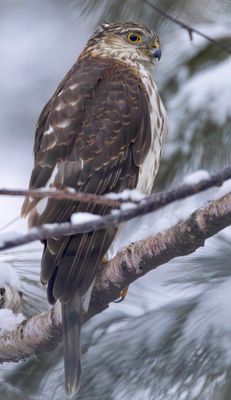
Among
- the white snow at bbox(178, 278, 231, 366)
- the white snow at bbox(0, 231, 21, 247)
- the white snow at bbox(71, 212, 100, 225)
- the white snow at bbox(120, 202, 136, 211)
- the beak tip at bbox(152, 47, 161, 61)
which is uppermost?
the beak tip at bbox(152, 47, 161, 61)

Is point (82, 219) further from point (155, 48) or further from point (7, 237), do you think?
point (155, 48)

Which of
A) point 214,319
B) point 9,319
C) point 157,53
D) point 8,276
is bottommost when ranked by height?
point 9,319

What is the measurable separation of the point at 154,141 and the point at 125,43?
2.79 ft

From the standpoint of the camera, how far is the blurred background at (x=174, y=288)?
300cm

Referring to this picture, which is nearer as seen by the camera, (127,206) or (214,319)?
(127,206)

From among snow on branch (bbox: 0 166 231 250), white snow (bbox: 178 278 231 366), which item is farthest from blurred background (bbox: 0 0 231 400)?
snow on branch (bbox: 0 166 231 250)

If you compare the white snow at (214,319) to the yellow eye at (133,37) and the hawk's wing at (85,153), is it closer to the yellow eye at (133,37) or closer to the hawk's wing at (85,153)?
the hawk's wing at (85,153)

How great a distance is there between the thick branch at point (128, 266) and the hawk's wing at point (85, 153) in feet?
0.35

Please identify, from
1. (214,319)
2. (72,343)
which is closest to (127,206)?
(214,319)

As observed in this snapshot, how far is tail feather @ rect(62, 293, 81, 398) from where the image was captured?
321 centimetres

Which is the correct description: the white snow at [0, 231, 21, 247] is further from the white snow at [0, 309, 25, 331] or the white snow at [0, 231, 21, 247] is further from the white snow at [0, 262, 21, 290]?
the white snow at [0, 309, 25, 331]

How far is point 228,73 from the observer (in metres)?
3.60

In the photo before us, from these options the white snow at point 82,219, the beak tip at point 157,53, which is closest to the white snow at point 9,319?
the beak tip at point 157,53

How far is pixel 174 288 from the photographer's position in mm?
3252
